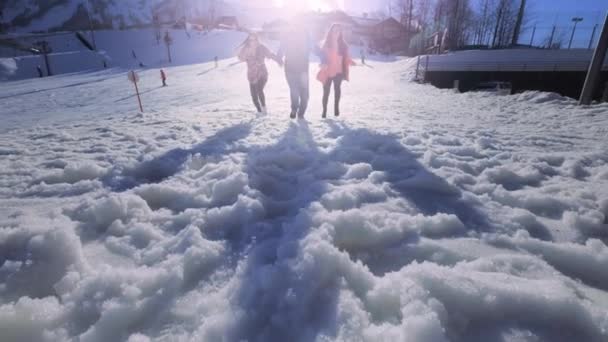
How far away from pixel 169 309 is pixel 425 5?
59849 millimetres

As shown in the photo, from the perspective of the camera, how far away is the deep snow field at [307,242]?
1.27 m

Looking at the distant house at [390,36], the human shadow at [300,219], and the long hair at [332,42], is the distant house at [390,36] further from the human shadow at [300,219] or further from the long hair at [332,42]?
the human shadow at [300,219]

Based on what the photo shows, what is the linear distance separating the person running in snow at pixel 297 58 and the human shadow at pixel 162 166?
6.38 ft

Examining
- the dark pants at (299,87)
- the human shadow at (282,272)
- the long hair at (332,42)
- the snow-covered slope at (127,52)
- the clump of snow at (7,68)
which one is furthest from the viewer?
the snow-covered slope at (127,52)

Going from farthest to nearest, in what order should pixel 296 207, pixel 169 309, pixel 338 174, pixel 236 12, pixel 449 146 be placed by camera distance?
pixel 236 12 < pixel 449 146 < pixel 338 174 < pixel 296 207 < pixel 169 309

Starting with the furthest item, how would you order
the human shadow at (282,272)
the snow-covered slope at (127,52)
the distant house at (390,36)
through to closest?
the distant house at (390,36) < the snow-covered slope at (127,52) < the human shadow at (282,272)

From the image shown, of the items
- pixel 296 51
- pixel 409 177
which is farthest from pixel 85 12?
pixel 409 177

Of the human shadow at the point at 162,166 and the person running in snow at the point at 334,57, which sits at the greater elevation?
the person running in snow at the point at 334,57

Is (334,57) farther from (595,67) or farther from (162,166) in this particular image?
(595,67)

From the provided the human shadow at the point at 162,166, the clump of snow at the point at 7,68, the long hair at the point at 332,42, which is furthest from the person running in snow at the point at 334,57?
the clump of snow at the point at 7,68

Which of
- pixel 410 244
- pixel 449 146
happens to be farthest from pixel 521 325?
pixel 449 146

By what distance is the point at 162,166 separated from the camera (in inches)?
124

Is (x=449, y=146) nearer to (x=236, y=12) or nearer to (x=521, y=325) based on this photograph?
(x=521, y=325)

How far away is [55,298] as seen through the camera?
139 centimetres
